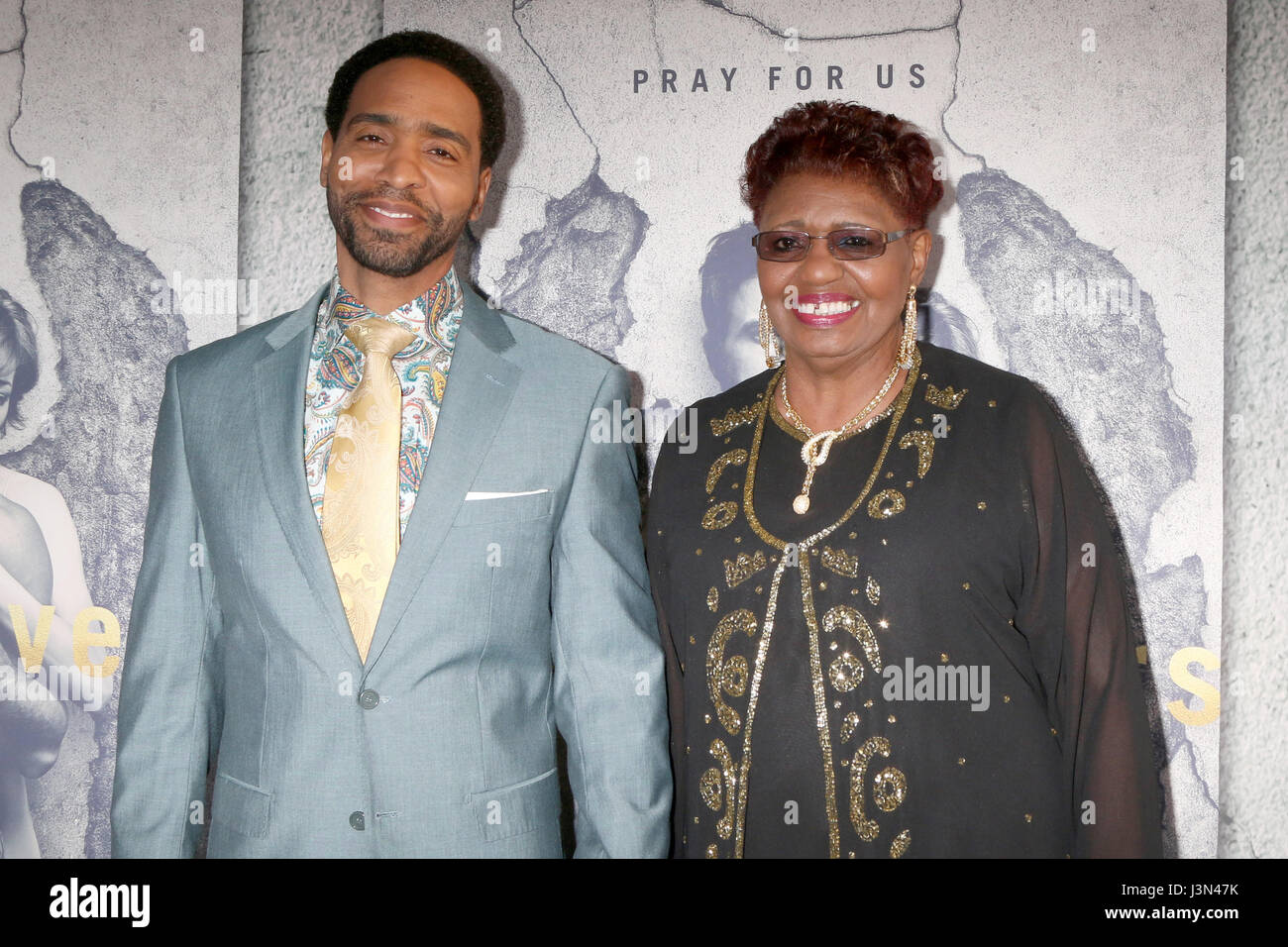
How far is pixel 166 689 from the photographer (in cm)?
201

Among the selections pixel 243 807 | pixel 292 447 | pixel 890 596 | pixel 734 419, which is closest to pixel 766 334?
pixel 734 419

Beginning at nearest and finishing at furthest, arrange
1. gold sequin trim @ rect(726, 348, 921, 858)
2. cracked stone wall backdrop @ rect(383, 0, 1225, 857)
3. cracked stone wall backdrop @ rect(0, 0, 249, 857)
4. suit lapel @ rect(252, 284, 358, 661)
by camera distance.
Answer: suit lapel @ rect(252, 284, 358, 661) < gold sequin trim @ rect(726, 348, 921, 858) < cracked stone wall backdrop @ rect(383, 0, 1225, 857) < cracked stone wall backdrop @ rect(0, 0, 249, 857)

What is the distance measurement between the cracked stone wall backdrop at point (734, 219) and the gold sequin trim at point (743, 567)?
0.78 meters

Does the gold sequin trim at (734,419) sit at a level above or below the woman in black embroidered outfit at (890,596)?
above

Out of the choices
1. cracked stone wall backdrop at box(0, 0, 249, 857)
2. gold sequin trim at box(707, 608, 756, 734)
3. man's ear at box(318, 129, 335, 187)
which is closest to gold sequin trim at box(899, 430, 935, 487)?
gold sequin trim at box(707, 608, 756, 734)

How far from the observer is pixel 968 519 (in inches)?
76.4

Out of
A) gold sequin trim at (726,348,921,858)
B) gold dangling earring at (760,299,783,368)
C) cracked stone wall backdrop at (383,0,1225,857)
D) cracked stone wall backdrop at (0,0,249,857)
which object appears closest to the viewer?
gold sequin trim at (726,348,921,858)

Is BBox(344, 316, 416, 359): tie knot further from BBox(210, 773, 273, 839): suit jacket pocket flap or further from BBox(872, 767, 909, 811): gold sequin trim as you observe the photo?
BBox(872, 767, 909, 811): gold sequin trim

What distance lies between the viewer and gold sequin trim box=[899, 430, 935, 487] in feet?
6.58

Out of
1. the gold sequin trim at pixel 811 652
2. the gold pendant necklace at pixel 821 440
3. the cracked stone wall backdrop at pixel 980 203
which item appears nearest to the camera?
the gold sequin trim at pixel 811 652

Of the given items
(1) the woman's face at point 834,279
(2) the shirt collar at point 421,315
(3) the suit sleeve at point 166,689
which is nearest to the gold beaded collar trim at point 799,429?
(1) the woman's face at point 834,279

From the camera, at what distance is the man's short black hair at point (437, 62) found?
217cm

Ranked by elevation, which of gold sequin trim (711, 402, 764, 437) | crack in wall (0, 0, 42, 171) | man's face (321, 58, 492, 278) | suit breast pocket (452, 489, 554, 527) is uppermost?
crack in wall (0, 0, 42, 171)

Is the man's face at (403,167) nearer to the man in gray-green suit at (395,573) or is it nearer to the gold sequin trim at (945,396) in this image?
the man in gray-green suit at (395,573)
